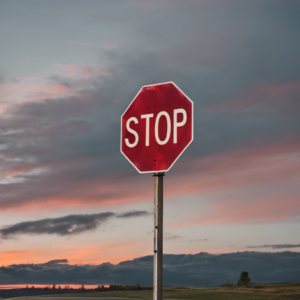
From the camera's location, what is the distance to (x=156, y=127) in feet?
26.0

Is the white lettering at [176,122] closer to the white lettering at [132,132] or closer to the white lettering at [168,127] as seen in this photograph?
the white lettering at [168,127]

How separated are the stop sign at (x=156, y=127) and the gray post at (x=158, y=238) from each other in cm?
31

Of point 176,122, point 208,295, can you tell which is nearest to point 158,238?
point 176,122

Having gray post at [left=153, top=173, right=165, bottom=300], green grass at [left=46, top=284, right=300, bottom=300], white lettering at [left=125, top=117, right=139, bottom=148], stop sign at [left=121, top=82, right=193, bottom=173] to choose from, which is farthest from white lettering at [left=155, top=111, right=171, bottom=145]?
green grass at [left=46, top=284, right=300, bottom=300]

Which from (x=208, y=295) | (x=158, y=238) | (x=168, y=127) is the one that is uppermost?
(x=168, y=127)

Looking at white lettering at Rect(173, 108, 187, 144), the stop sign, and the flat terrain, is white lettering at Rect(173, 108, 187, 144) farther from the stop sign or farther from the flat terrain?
the flat terrain

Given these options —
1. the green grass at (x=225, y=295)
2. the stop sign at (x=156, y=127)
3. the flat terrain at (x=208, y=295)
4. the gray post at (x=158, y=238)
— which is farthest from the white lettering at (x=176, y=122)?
the green grass at (x=225, y=295)

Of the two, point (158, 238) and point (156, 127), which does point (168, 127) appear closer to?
point (156, 127)

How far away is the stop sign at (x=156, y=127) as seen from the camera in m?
7.64

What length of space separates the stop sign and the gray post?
1.02 ft

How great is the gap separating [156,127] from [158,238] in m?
2.23

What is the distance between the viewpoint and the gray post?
744cm

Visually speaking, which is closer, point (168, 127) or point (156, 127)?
point (168, 127)

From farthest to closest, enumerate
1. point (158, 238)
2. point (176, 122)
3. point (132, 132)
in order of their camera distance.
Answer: point (132, 132), point (176, 122), point (158, 238)
